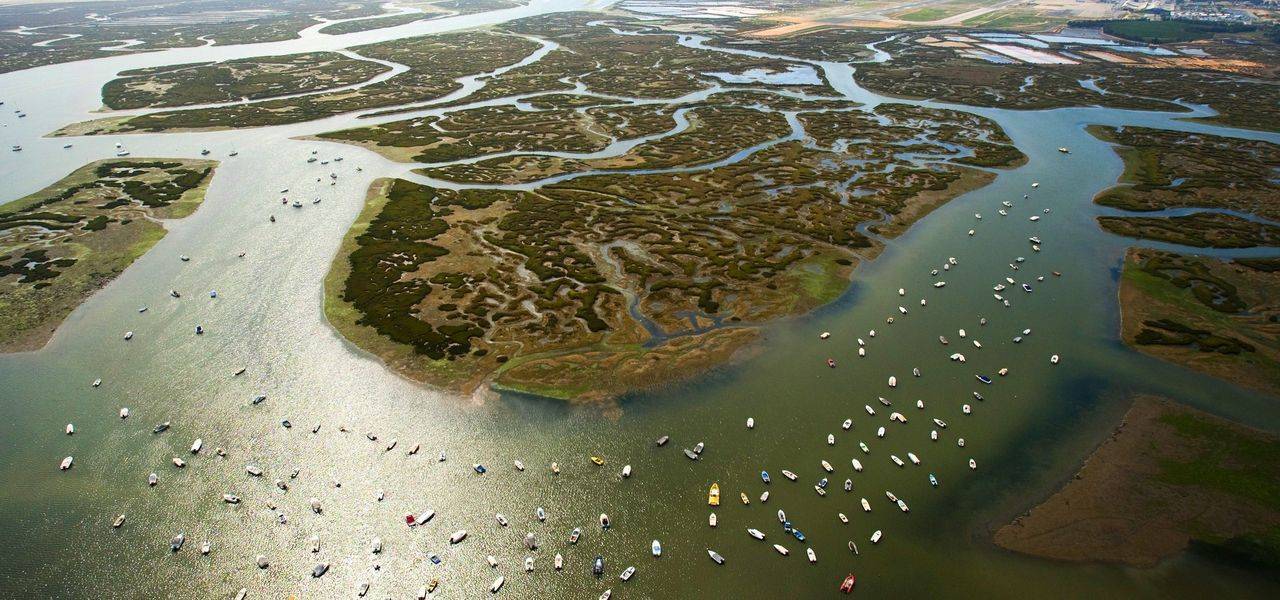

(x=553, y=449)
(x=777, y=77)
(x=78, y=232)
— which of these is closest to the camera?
(x=553, y=449)

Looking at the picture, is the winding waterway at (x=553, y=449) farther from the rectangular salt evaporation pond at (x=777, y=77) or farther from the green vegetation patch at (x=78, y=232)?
the rectangular salt evaporation pond at (x=777, y=77)

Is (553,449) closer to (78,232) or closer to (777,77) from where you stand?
(78,232)

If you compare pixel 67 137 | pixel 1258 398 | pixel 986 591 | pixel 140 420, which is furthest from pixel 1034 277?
pixel 67 137

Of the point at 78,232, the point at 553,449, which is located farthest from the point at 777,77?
the point at 78,232

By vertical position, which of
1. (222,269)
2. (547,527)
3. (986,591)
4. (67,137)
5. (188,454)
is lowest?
(986,591)

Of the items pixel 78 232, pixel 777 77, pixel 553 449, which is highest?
pixel 777 77

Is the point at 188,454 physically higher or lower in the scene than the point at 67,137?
lower

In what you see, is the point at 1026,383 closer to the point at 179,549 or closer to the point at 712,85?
the point at 179,549

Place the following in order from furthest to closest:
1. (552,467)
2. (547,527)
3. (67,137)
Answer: (67,137)
(552,467)
(547,527)
